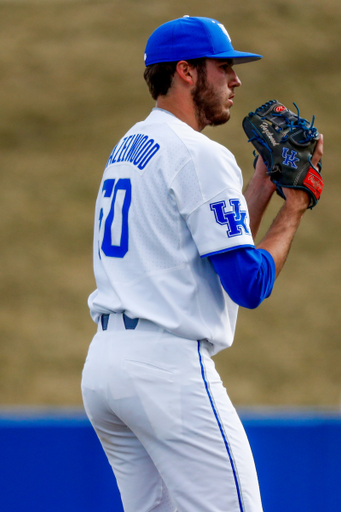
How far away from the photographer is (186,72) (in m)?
2.11

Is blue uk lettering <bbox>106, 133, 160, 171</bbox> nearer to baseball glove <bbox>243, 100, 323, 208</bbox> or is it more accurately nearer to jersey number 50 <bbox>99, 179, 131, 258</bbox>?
jersey number 50 <bbox>99, 179, 131, 258</bbox>

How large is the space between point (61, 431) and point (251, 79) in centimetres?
1104

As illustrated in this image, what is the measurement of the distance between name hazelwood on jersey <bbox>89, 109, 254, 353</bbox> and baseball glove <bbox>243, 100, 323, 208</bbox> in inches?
13.5

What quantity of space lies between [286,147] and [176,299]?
30.4 inches

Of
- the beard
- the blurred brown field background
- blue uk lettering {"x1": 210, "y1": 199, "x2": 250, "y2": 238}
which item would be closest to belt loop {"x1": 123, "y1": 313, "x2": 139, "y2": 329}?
blue uk lettering {"x1": 210, "y1": 199, "x2": 250, "y2": 238}

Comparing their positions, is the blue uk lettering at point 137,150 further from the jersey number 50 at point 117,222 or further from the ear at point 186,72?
the ear at point 186,72

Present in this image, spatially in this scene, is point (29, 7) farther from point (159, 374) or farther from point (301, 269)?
point (159, 374)

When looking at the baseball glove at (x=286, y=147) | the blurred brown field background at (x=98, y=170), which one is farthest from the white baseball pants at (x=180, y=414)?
the blurred brown field background at (x=98, y=170)

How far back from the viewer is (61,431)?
3.34 m

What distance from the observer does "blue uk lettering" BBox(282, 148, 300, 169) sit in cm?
219

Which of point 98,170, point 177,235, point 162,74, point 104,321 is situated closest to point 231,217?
point 177,235

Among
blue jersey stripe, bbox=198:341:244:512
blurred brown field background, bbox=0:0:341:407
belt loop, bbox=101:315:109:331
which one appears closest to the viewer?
blue jersey stripe, bbox=198:341:244:512

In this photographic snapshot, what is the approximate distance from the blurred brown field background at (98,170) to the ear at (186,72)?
813cm

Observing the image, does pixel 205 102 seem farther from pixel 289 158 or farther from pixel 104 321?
pixel 104 321
